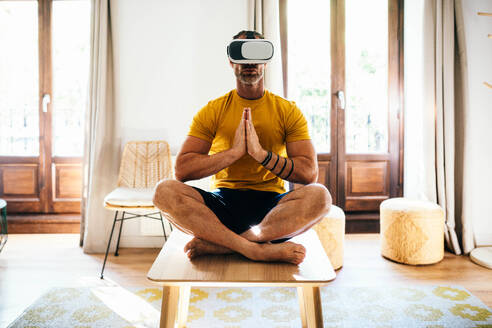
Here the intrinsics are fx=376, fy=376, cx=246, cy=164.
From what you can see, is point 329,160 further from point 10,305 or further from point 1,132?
point 1,132

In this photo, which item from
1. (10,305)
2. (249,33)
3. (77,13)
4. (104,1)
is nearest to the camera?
(249,33)

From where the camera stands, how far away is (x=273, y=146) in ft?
5.24

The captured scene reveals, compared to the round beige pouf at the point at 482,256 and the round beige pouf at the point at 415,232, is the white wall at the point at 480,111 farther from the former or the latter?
the round beige pouf at the point at 415,232

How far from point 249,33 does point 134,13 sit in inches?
62.0

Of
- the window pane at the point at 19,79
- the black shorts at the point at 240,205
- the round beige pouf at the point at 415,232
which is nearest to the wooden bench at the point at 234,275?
the black shorts at the point at 240,205

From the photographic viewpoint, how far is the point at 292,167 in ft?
4.81

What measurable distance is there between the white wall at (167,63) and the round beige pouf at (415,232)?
1.47 m

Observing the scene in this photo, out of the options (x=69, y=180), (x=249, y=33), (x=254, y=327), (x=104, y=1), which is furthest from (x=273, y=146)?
(x=69, y=180)

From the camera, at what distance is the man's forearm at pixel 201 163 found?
1.42 m

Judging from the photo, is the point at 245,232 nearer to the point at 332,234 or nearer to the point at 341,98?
the point at 332,234

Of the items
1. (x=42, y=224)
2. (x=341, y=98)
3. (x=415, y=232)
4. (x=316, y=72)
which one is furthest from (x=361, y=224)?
(x=42, y=224)

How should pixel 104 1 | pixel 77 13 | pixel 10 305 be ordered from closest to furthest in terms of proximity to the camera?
1. pixel 10 305
2. pixel 104 1
3. pixel 77 13

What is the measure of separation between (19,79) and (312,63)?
244 cm

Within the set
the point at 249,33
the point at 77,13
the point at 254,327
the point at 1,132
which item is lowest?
the point at 254,327
